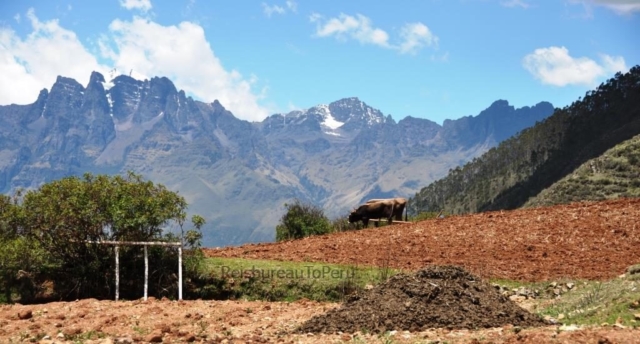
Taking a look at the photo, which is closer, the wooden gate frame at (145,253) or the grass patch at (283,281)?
the wooden gate frame at (145,253)

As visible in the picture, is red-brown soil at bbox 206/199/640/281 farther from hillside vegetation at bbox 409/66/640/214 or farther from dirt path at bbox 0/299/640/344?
hillside vegetation at bbox 409/66/640/214

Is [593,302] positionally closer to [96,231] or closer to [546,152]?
[96,231]

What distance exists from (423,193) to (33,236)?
11969cm

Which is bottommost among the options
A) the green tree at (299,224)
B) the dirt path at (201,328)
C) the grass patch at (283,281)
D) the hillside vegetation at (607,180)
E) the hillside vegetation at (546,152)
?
the dirt path at (201,328)

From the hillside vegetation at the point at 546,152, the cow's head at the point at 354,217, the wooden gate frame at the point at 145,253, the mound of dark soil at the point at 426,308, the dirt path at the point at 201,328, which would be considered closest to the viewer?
the dirt path at the point at 201,328

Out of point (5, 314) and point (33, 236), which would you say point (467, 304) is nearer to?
point (5, 314)

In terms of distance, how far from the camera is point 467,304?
46.1 ft

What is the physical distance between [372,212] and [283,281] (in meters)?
14.6

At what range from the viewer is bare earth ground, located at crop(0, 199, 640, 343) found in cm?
1302

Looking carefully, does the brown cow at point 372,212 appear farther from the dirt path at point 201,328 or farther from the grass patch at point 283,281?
the dirt path at point 201,328

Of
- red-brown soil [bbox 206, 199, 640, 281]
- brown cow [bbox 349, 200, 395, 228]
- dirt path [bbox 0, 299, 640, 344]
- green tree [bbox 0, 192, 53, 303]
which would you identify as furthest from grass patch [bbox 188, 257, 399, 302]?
brown cow [bbox 349, 200, 395, 228]

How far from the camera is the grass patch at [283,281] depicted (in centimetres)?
2014

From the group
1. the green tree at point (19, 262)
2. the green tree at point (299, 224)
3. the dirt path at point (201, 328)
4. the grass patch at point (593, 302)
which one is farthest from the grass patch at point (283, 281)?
the green tree at point (299, 224)

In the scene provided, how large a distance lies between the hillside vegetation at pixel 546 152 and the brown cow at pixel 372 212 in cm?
6428
